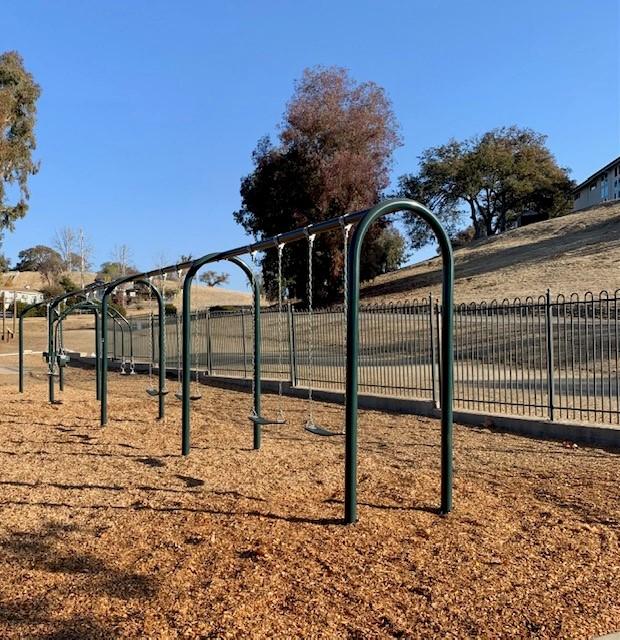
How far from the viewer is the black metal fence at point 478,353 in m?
8.62

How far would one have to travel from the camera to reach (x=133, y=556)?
11.9 ft

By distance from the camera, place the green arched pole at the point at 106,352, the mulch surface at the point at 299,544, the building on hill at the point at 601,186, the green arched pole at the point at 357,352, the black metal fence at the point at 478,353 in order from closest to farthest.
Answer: the mulch surface at the point at 299,544, the green arched pole at the point at 357,352, the green arched pole at the point at 106,352, the black metal fence at the point at 478,353, the building on hill at the point at 601,186

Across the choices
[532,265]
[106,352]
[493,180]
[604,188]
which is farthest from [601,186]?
[106,352]

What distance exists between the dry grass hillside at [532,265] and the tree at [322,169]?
4.47m

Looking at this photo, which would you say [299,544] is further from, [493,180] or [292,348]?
[493,180]

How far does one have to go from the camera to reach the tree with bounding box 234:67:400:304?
3145 cm

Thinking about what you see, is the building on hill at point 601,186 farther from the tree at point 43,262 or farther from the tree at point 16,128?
the tree at point 43,262

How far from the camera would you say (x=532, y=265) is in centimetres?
3061

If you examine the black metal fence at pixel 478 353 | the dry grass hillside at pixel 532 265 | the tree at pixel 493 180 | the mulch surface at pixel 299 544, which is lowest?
the mulch surface at pixel 299 544

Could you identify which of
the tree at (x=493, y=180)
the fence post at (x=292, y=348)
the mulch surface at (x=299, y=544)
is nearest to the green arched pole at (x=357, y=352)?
the mulch surface at (x=299, y=544)

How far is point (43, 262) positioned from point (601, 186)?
7937cm

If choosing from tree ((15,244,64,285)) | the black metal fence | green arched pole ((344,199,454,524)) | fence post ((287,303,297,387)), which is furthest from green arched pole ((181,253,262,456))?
tree ((15,244,64,285))

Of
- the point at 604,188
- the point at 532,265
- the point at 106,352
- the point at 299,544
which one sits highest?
the point at 604,188

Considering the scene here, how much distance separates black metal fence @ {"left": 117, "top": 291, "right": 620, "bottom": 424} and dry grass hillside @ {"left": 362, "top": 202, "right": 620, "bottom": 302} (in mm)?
11895
